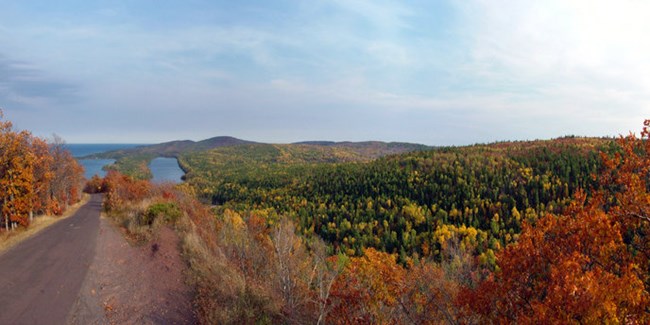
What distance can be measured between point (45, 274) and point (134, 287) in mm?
5064

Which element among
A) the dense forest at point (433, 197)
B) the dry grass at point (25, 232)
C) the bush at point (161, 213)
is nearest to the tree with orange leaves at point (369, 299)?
the bush at point (161, 213)

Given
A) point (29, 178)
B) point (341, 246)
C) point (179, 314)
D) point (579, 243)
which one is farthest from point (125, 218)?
point (341, 246)

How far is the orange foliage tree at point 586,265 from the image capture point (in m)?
7.62

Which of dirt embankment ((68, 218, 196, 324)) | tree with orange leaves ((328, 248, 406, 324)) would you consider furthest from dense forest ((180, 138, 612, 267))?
dirt embankment ((68, 218, 196, 324))

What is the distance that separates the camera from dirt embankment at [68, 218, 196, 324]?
53.6 feet

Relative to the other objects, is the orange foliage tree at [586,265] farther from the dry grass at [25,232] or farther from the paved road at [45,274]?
the dry grass at [25,232]

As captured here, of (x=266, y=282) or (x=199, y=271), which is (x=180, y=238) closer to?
(x=199, y=271)

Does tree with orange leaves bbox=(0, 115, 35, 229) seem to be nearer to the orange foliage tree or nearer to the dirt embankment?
the dirt embankment

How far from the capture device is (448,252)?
180ft

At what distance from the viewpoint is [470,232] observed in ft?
220

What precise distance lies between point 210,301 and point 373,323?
8318 millimetres

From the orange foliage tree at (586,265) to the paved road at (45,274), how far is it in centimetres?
1779

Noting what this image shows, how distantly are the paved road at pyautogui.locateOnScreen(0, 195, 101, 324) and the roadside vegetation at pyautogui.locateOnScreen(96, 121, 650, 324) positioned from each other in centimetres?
463

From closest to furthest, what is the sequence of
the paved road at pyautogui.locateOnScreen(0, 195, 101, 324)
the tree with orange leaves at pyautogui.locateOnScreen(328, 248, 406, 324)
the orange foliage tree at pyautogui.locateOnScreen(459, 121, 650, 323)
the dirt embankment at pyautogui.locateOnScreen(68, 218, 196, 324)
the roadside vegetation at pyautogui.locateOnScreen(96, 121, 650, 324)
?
the orange foliage tree at pyautogui.locateOnScreen(459, 121, 650, 323)
the roadside vegetation at pyautogui.locateOnScreen(96, 121, 650, 324)
the paved road at pyautogui.locateOnScreen(0, 195, 101, 324)
the dirt embankment at pyautogui.locateOnScreen(68, 218, 196, 324)
the tree with orange leaves at pyautogui.locateOnScreen(328, 248, 406, 324)
